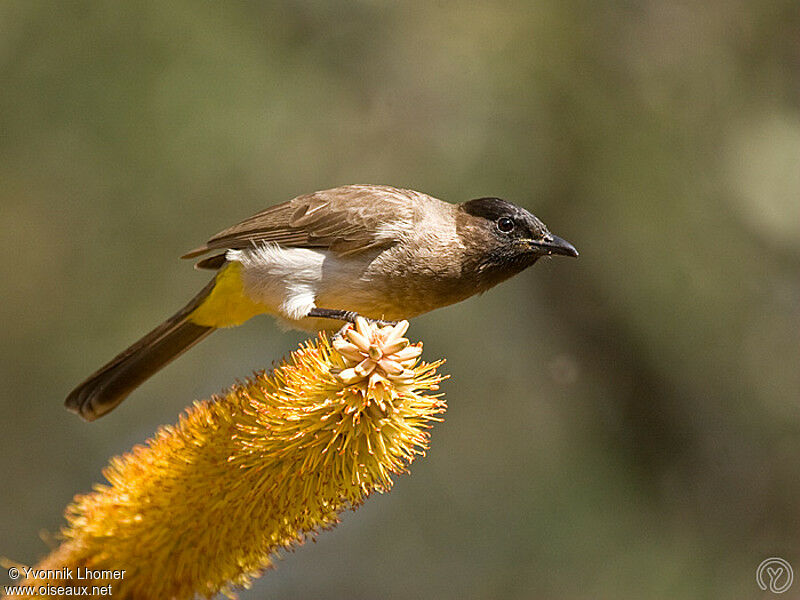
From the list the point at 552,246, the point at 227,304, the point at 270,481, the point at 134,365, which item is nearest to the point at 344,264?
the point at 227,304

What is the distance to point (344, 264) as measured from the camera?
3719mm

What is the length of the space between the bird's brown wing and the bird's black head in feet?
0.92

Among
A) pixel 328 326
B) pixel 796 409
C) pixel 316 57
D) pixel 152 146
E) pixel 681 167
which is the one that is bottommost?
pixel 796 409

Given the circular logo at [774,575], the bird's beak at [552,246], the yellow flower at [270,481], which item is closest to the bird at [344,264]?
the bird's beak at [552,246]

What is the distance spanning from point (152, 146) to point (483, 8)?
6.27ft

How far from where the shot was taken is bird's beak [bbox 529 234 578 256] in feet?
12.2

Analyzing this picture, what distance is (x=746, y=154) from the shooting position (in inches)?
189

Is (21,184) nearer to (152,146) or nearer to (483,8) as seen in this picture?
(152,146)

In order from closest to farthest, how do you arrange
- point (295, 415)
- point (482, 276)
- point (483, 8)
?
point (295, 415), point (482, 276), point (483, 8)

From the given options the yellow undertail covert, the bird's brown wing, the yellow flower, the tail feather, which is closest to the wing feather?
the bird's brown wing

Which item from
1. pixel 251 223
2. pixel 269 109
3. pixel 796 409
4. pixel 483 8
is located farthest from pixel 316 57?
pixel 796 409

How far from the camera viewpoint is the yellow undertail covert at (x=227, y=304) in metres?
3.88

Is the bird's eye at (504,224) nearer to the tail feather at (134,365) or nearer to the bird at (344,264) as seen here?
the bird at (344,264)

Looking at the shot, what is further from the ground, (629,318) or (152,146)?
(152,146)
